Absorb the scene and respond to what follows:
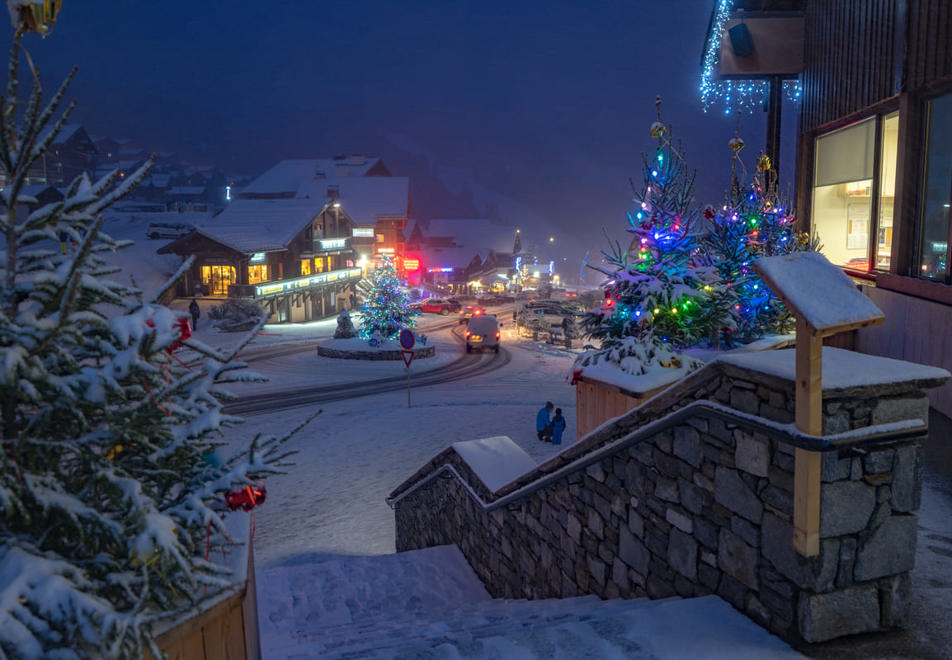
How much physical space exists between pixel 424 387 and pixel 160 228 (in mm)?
42204

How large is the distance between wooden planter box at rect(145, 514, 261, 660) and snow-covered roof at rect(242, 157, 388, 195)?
220 ft

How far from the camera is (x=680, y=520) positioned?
16.1 feet

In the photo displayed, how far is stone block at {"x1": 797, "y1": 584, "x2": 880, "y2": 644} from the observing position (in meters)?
3.89

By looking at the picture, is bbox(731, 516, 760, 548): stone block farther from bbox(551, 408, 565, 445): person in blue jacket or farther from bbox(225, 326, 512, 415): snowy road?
bbox(225, 326, 512, 415): snowy road

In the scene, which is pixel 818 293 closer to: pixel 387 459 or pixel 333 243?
pixel 387 459

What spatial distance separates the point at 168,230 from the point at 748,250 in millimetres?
52007

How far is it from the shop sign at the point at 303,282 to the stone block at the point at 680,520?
1533 inches

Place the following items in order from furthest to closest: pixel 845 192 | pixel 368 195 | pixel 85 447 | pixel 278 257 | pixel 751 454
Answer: pixel 368 195 → pixel 278 257 → pixel 845 192 → pixel 751 454 → pixel 85 447

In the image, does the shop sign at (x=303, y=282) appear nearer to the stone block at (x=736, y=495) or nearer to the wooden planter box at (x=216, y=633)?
the wooden planter box at (x=216, y=633)

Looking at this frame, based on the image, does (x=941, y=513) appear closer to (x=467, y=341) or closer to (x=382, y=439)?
(x=382, y=439)

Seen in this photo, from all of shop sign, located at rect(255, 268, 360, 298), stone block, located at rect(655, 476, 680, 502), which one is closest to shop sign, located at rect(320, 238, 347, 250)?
shop sign, located at rect(255, 268, 360, 298)

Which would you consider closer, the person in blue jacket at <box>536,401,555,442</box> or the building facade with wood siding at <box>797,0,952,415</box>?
the building facade with wood siding at <box>797,0,952,415</box>

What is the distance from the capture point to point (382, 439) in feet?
54.4

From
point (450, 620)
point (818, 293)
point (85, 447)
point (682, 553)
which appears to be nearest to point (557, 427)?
point (450, 620)
